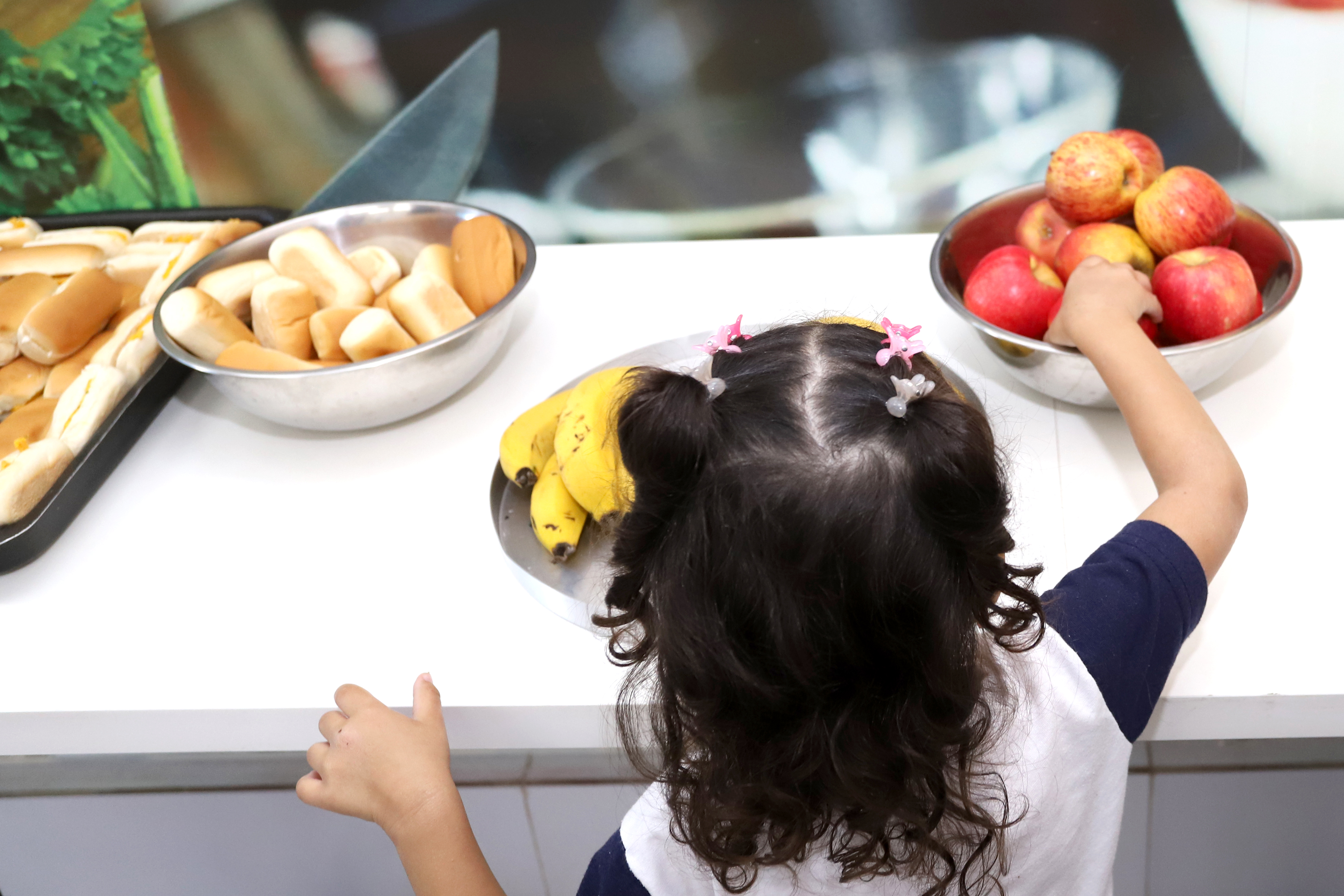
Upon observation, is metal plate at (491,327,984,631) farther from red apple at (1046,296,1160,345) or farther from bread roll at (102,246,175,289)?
bread roll at (102,246,175,289)

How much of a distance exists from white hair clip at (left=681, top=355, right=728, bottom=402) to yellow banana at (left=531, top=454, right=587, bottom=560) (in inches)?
10.8

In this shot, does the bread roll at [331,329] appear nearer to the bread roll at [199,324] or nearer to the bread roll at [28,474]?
the bread roll at [199,324]

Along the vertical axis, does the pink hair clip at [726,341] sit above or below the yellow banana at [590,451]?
above

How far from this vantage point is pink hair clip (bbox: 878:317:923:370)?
1.74 ft

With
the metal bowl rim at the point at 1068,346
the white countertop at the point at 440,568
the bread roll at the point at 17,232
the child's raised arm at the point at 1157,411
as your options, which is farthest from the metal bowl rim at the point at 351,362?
the child's raised arm at the point at 1157,411

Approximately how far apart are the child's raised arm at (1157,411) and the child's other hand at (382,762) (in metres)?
0.52

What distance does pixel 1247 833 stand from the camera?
981mm

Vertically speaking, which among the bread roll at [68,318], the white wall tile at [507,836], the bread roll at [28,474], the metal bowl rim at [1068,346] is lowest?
the white wall tile at [507,836]

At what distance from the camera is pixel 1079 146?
0.95m

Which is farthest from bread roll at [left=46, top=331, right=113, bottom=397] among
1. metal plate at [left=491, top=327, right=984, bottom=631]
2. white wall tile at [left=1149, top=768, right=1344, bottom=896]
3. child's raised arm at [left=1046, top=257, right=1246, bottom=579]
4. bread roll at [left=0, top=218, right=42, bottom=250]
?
white wall tile at [left=1149, top=768, right=1344, bottom=896]

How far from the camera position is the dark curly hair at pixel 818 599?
52 cm

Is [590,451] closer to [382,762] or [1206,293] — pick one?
[382,762]

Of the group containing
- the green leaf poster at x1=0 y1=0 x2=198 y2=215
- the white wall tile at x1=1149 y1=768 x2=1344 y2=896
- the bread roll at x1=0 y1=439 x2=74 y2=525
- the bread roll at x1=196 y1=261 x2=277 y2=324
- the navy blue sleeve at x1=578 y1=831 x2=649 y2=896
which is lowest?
the white wall tile at x1=1149 y1=768 x2=1344 y2=896

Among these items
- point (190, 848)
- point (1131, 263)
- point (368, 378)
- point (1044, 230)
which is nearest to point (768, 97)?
point (1044, 230)
